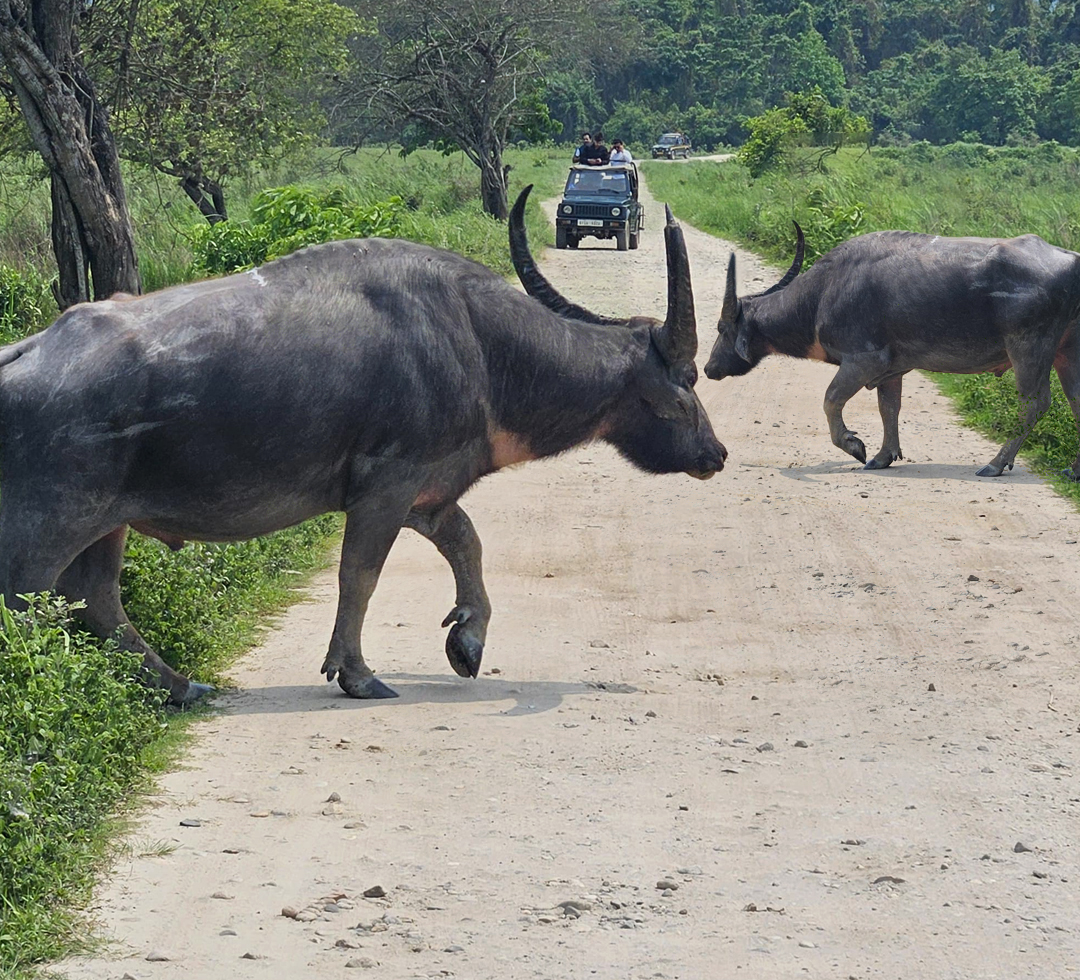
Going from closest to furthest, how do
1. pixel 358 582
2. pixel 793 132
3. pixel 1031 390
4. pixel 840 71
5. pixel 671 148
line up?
pixel 358 582
pixel 1031 390
pixel 793 132
pixel 671 148
pixel 840 71

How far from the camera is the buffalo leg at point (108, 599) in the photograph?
664cm

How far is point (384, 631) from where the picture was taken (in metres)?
8.27

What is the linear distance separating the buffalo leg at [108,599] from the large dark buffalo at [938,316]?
760 centimetres

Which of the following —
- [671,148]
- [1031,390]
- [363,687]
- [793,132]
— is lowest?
[671,148]

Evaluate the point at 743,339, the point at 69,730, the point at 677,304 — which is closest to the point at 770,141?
the point at 743,339

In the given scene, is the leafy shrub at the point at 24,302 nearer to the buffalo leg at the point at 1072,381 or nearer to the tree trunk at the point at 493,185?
the buffalo leg at the point at 1072,381

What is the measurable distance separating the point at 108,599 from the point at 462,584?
158 cm

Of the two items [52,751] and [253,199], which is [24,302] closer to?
[253,199]

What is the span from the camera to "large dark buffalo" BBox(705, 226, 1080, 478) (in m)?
12.8

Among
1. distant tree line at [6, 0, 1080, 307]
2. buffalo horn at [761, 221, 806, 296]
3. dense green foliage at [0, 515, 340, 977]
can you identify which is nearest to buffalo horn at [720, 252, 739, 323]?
buffalo horn at [761, 221, 806, 296]

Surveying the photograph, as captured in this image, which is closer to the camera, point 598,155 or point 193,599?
point 193,599

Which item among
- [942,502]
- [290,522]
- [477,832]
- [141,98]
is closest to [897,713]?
[477,832]

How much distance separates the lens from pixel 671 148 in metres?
79.0

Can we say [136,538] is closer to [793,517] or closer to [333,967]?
[333,967]
